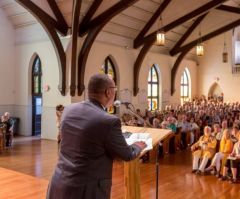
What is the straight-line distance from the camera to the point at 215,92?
17891 mm

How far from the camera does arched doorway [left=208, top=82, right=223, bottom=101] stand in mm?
17453

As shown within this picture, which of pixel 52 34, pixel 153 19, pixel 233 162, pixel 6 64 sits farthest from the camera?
pixel 153 19

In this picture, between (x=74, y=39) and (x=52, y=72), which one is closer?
(x=74, y=39)

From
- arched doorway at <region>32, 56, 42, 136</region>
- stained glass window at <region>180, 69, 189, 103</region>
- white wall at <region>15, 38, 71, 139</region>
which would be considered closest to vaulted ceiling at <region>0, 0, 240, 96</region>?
white wall at <region>15, 38, 71, 139</region>

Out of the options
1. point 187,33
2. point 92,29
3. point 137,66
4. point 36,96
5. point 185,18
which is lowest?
point 36,96

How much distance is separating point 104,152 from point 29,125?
33.5 feet

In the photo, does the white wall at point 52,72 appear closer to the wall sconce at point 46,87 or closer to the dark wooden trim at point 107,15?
the wall sconce at point 46,87

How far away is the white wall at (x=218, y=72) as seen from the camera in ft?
55.3

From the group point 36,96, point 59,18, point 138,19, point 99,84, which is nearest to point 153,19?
point 138,19

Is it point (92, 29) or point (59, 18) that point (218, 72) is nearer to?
point (92, 29)

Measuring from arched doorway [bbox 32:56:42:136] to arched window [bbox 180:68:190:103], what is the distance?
8218mm

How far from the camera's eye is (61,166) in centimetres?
186

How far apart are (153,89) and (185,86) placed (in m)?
3.57

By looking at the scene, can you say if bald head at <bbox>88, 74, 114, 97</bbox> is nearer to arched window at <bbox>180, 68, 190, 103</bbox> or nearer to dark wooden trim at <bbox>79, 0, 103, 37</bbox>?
dark wooden trim at <bbox>79, 0, 103, 37</bbox>
